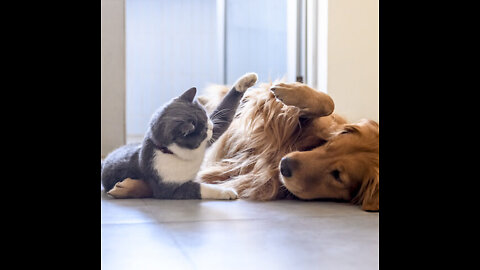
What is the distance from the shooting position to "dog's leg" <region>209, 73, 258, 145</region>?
53.4 inches

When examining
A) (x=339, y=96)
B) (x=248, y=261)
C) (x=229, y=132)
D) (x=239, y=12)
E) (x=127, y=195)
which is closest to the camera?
(x=248, y=261)

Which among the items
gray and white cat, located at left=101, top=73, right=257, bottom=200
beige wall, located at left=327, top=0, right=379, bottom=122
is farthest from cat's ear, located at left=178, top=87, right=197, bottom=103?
beige wall, located at left=327, top=0, right=379, bottom=122

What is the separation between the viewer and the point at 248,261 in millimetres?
703

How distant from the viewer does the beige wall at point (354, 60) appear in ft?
5.93

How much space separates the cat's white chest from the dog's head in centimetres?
21

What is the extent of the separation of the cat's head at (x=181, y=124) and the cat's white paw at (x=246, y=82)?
0.50ft

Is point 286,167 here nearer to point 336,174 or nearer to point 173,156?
point 336,174

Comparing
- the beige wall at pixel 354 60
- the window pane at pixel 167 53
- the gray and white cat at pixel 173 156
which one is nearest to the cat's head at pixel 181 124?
the gray and white cat at pixel 173 156

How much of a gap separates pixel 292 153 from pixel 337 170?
0.36 feet

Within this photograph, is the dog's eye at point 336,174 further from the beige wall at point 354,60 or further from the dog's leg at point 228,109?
the beige wall at point 354,60

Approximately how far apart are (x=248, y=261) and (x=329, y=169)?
529 mm
